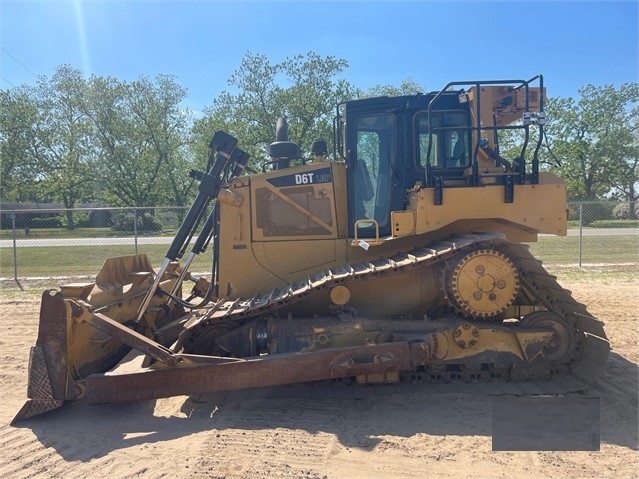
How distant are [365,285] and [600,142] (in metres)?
41.0

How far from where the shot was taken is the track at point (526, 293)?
4.35 m

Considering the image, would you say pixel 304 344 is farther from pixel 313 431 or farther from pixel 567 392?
pixel 567 392

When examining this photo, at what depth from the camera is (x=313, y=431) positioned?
3.89m

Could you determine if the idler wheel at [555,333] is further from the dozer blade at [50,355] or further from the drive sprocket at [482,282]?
the dozer blade at [50,355]

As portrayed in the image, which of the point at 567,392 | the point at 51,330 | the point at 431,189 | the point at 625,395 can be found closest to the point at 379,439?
the point at 567,392

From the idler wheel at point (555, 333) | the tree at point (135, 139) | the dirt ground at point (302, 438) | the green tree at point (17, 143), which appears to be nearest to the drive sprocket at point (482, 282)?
the idler wheel at point (555, 333)

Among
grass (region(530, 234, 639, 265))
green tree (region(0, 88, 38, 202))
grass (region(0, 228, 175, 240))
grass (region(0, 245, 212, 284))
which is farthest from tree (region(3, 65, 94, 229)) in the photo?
grass (region(530, 234, 639, 265))

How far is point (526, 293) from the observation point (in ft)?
15.5

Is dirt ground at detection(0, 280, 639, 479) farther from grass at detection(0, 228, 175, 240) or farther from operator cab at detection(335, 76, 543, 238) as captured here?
grass at detection(0, 228, 175, 240)

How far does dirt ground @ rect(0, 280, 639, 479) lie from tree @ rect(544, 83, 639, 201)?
124 feet

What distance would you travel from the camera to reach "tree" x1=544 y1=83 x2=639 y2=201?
37.7 m

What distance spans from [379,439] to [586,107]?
1729 inches

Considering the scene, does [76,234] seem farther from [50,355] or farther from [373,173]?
[373,173]

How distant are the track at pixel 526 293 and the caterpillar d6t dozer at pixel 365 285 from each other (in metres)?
0.02
